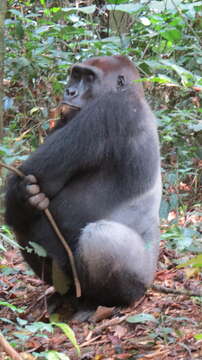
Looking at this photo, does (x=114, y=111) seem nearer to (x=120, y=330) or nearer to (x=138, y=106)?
(x=138, y=106)

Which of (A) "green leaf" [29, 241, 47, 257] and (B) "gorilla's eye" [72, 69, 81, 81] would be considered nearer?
(A) "green leaf" [29, 241, 47, 257]

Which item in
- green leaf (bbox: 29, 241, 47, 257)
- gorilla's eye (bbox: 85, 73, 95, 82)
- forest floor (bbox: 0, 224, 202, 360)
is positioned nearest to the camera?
forest floor (bbox: 0, 224, 202, 360)

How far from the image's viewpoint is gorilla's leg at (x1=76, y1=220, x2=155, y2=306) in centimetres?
340

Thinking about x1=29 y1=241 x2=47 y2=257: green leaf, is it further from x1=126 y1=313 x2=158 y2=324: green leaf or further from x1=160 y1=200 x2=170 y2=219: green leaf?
x1=160 y1=200 x2=170 y2=219: green leaf

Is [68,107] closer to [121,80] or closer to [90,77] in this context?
[90,77]

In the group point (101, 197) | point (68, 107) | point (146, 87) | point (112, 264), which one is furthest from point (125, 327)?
point (146, 87)

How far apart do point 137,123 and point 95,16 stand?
12.4 ft

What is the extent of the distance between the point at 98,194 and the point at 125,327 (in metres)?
0.94

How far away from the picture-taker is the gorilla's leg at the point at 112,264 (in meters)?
3.40

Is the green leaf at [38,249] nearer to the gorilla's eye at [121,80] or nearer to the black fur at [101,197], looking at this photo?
the black fur at [101,197]

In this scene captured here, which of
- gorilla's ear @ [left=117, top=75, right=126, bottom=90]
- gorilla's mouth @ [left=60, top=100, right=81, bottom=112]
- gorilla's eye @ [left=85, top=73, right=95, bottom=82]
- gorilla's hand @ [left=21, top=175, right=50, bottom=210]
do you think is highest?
gorilla's eye @ [left=85, top=73, right=95, bottom=82]

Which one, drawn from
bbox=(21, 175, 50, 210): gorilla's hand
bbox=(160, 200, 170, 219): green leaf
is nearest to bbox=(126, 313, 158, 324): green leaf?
bbox=(21, 175, 50, 210): gorilla's hand

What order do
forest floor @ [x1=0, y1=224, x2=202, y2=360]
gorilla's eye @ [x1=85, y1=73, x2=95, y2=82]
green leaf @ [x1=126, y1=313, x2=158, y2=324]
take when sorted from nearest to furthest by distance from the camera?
forest floor @ [x1=0, y1=224, x2=202, y2=360] → green leaf @ [x1=126, y1=313, x2=158, y2=324] → gorilla's eye @ [x1=85, y1=73, x2=95, y2=82]

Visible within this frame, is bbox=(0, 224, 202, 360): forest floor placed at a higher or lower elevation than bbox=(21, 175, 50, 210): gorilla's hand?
lower
